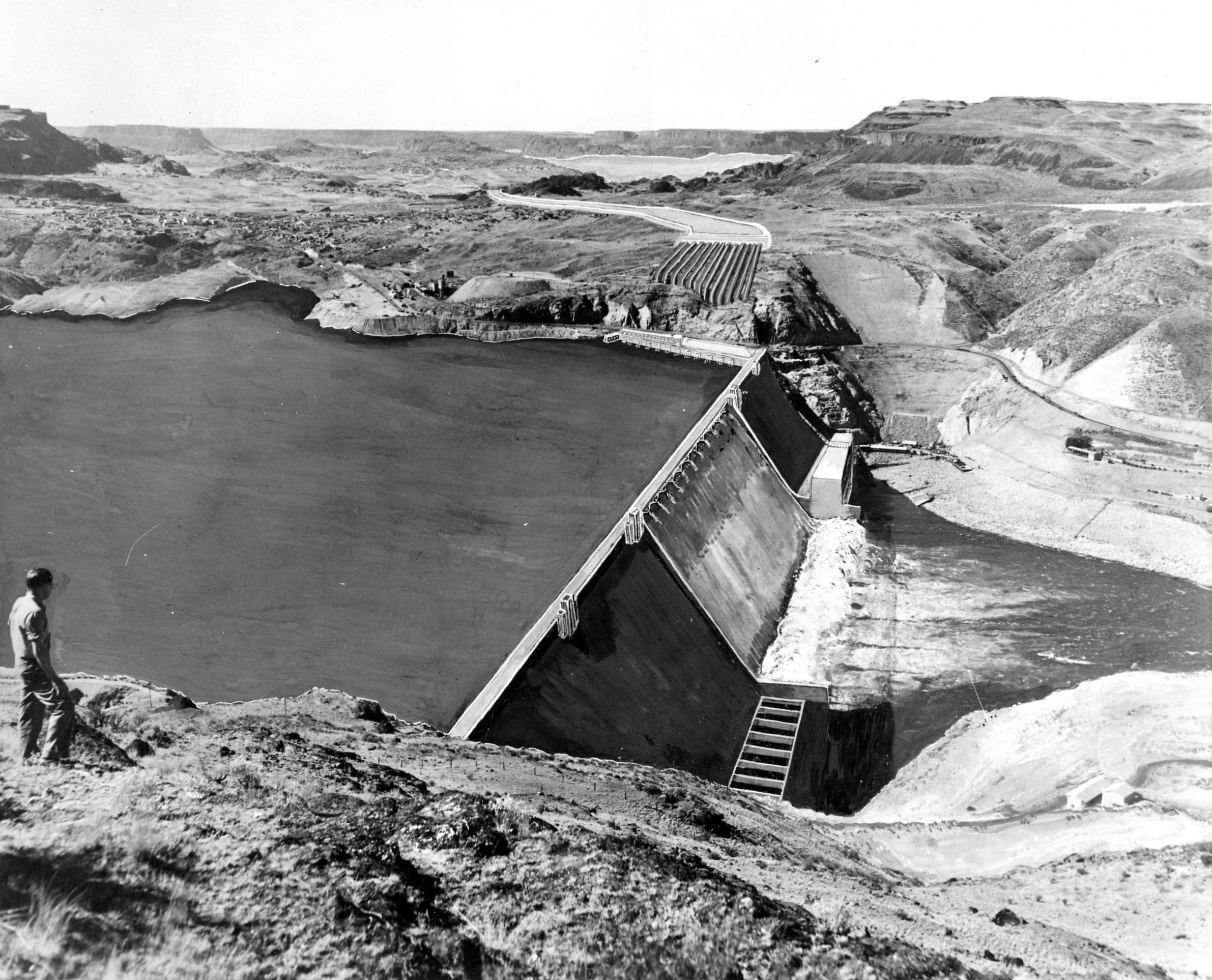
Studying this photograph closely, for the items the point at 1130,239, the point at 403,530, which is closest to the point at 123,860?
the point at 403,530

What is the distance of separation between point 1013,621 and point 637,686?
13665 millimetres

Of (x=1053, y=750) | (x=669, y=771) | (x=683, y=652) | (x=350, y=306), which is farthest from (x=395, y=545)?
(x=1053, y=750)

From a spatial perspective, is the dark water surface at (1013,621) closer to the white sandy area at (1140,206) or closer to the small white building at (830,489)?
the small white building at (830,489)

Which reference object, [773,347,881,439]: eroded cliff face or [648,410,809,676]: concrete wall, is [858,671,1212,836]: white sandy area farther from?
[773,347,881,439]: eroded cliff face

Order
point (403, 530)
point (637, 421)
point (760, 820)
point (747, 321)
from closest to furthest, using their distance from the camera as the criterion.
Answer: point (760, 820) < point (403, 530) < point (637, 421) < point (747, 321)

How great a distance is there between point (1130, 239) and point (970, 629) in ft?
107

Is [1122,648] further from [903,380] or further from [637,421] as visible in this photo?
[903,380]

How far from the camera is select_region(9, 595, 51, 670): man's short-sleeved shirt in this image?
960 centimetres

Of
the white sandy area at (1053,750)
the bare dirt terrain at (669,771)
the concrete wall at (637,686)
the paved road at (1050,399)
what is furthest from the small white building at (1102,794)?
the paved road at (1050,399)

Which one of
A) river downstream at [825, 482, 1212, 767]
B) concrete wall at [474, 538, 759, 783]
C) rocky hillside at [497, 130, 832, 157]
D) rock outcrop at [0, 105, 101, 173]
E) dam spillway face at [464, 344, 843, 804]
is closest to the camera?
concrete wall at [474, 538, 759, 783]

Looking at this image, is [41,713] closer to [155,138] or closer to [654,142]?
[155,138]

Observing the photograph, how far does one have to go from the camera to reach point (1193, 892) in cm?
1376

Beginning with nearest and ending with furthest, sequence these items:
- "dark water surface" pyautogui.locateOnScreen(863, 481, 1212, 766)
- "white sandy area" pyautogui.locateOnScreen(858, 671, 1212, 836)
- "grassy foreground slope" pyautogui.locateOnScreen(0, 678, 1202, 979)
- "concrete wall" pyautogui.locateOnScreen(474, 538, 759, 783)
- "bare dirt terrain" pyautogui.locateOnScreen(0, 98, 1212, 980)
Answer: "grassy foreground slope" pyautogui.locateOnScreen(0, 678, 1202, 979)
"bare dirt terrain" pyautogui.locateOnScreen(0, 98, 1212, 980)
"concrete wall" pyautogui.locateOnScreen(474, 538, 759, 783)
"white sandy area" pyautogui.locateOnScreen(858, 671, 1212, 836)
"dark water surface" pyautogui.locateOnScreen(863, 481, 1212, 766)

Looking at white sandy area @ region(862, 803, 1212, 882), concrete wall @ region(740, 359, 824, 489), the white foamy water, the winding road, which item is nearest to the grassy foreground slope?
white sandy area @ region(862, 803, 1212, 882)
